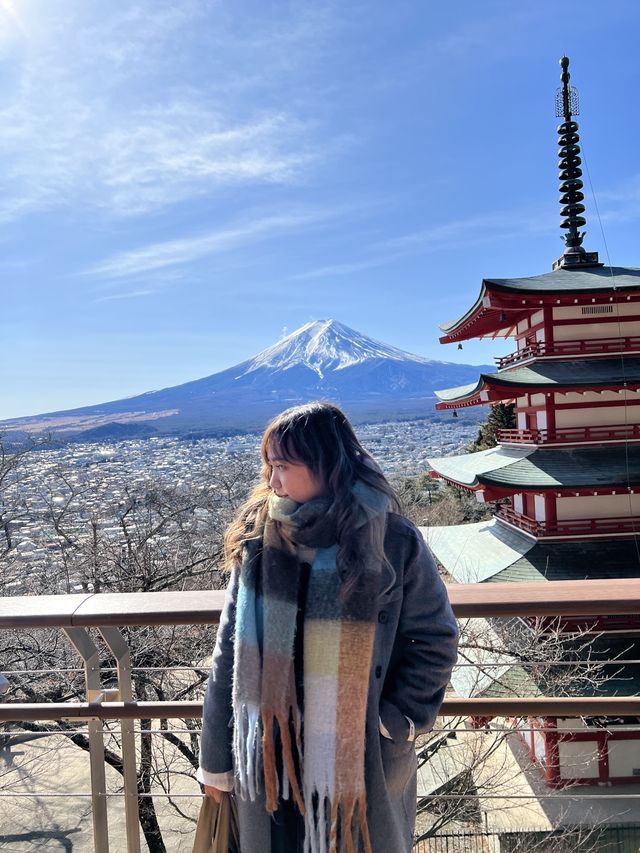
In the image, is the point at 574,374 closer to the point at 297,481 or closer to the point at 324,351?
the point at 297,481

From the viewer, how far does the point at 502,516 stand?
1028 centimetres

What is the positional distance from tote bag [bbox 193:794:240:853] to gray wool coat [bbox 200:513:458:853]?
0.05 metres

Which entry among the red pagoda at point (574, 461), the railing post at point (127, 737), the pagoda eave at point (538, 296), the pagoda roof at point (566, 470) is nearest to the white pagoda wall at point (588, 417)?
the red pagoda at point (574, 461)

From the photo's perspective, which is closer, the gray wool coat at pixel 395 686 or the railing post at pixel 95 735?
the gray wool coat at pixel 395 686

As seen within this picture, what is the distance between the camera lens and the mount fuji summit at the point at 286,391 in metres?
55.3

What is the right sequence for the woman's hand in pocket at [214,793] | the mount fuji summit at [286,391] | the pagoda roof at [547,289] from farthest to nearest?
the mount fuji summit at [286,391] < the pagoda roof at [547,289] < the woman's hand in pocket at [214,793]

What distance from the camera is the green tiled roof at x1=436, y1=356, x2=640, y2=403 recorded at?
8.03m

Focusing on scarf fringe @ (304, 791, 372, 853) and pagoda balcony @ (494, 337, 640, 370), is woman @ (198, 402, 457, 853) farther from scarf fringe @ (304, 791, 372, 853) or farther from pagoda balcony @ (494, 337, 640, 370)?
pagoda balcony @ (494, 337, 640, 370)

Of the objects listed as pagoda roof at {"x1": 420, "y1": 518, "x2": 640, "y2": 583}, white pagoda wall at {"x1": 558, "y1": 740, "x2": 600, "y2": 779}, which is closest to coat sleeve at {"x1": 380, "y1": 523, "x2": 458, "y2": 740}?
pagoda roof at {"x1": 420, "y1": 518, "x2": 640, "y2": 583}

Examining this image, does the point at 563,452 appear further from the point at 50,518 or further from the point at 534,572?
the point at 50,518

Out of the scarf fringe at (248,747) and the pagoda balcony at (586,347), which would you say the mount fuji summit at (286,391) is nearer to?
the pagoda balcony at (586,347)

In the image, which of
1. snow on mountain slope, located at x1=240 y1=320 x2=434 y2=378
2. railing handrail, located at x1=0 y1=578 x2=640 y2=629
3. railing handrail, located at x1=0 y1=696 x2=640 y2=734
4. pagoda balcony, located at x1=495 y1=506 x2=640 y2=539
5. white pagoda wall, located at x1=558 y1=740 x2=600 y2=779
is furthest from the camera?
snow on mountain slope, located at x1=240 y1=320 x2=434 y2=378

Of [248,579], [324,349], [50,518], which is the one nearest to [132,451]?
[50,518]

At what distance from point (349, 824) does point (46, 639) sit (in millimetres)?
8777
